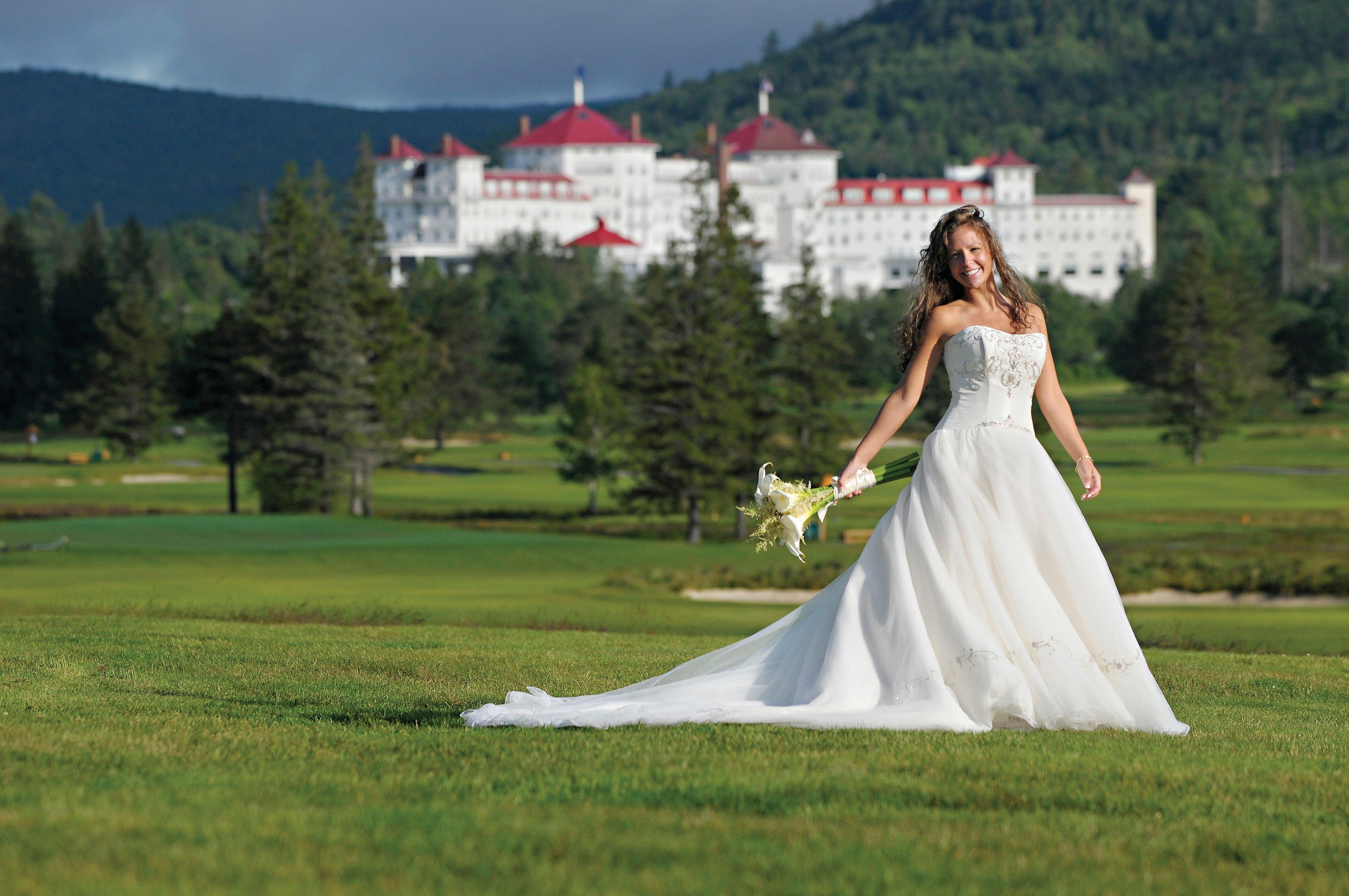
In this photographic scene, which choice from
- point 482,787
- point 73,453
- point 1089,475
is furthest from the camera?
point 73,453

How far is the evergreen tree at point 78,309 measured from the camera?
308ft

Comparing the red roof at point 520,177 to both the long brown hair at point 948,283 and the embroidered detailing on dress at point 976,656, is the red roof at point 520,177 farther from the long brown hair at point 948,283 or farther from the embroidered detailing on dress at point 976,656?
the embroidered detailing on dress at point 976,656

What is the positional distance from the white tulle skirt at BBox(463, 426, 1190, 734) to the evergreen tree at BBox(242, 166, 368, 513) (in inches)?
1777

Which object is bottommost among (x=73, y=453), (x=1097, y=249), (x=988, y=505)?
(x=73, y=453)

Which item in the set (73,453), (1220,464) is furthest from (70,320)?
(1220,464)

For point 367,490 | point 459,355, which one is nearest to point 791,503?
point 367,490

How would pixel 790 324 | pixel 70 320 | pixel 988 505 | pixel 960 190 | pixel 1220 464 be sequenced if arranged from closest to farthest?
pixel 988 505 < pixel 790 324 < pixel 1220 464 < pixel 70 320 < pixel 960 190

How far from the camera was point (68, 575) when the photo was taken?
2583cm

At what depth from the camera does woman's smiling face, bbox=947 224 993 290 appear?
830cm

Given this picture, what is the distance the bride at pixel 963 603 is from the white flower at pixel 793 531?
297mm

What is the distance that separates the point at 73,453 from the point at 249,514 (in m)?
44.4

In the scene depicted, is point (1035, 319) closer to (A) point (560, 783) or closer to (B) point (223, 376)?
(A) point (560, 783)

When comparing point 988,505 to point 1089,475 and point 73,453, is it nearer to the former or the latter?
point 1089,475

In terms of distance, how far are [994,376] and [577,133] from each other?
181936 millimetres
